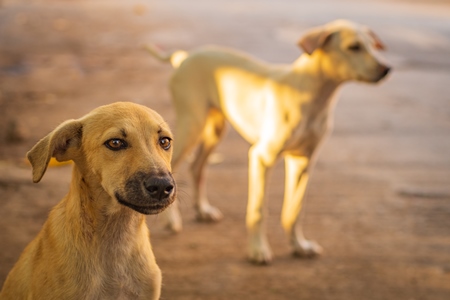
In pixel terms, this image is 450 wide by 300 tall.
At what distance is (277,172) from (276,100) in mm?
2030

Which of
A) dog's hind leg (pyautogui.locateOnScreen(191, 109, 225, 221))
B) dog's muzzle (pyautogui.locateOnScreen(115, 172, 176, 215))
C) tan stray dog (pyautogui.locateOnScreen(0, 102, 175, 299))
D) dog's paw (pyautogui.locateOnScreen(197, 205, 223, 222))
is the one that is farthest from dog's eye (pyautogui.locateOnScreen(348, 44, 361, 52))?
dog's muzzle (pyautogui.locateOnScreen(115, 172, 176, 215))

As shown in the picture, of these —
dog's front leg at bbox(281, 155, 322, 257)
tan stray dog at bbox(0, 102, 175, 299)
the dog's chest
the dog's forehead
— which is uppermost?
the dog's forehead

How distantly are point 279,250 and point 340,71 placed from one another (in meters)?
Answer: 1.42

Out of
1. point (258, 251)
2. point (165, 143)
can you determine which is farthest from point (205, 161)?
point (165, 143)

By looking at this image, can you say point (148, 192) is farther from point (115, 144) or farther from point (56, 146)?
point (56, 146)

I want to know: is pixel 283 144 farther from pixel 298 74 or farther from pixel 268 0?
pixel 268 0

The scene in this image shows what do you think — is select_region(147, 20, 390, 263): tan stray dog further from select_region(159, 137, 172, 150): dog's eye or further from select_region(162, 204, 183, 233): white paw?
select_region(159, 137, 172, 150): dog's eye

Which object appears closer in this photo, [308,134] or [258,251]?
[308,134]

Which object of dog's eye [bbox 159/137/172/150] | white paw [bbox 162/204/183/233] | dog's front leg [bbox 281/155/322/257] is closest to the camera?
dog's eye [bbox 159/137/172/150]

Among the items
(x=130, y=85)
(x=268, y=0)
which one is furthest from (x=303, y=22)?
(x=130, y=85)

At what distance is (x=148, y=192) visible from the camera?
2.50 metres

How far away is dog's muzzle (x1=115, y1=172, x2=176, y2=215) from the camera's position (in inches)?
98.0

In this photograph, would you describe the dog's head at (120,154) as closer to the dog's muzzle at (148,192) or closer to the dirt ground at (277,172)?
the dog's muzzle at (148,192)

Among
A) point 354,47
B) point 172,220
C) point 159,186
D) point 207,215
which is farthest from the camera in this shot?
point 207,215
